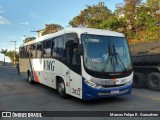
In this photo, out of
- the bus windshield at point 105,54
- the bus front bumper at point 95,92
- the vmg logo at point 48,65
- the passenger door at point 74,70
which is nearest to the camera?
the bus front bumper at point 95,92

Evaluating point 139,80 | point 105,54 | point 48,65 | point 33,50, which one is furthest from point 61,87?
point 33,50

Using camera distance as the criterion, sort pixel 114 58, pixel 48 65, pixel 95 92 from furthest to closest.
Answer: pixel 48 65 → pixel 114 58 → pixel 95 92

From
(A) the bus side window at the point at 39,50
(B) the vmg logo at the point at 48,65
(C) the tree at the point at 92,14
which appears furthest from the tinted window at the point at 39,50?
(C) the tree at the point at 92,14

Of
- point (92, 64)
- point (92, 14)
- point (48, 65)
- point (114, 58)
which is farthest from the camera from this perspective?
point (92, 14)

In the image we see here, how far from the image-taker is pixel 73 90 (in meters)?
9.16

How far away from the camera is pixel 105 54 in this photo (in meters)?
8.80

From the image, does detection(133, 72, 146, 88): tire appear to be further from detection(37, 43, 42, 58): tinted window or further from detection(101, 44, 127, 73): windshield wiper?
detection(37, 43, 42, 58): tinted window

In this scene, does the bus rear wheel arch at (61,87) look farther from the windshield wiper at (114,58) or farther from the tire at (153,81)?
the tire at (153,81)

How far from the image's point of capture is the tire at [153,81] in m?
12.4

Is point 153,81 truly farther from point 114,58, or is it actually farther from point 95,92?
point 95,92

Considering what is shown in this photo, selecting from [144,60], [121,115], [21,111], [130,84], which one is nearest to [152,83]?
[144,60]

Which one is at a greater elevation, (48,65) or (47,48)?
(47,48)

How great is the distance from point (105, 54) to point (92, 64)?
0.66 metres

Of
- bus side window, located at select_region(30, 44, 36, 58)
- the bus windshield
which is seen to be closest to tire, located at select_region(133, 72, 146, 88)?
the bus windshield
